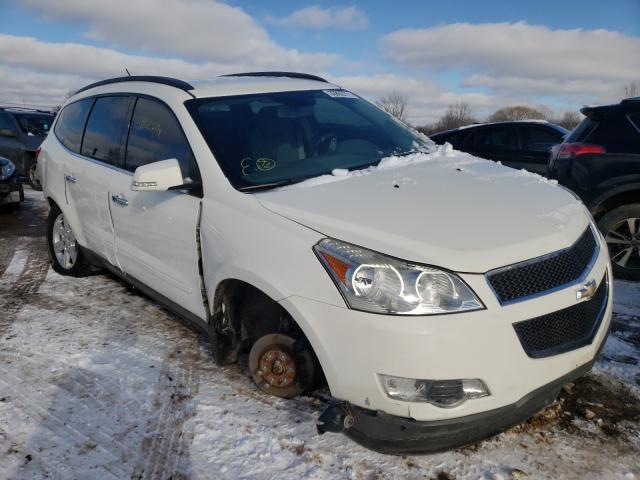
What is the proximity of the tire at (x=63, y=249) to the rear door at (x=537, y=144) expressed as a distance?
6.68 meters

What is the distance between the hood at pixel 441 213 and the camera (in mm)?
2041

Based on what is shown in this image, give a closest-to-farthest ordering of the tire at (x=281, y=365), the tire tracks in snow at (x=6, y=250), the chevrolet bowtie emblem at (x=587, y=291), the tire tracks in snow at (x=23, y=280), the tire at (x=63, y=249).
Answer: the chevrolet bowtie emblem at (x=587, y=291)
the tire at (x=281, y=365)
the tire tracks in snow at (x=23, y=280)
the tire at (x=63, y=249)
the tire tracks in snow at (x=6, y=250)

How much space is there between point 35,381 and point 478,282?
8.49 ft

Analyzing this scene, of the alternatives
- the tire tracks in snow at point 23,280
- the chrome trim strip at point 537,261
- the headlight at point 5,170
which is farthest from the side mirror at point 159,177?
the headlight at point 5,170

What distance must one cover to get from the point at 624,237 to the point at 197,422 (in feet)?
13.8

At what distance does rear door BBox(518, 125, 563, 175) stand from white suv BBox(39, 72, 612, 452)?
5195 millimetres

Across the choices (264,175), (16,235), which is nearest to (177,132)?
(264,175)

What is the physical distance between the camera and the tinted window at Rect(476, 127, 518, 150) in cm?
839

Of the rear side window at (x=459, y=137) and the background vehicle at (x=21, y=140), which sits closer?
the rear side window at (x=459, y=137)

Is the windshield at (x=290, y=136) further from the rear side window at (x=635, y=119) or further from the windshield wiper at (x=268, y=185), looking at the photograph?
the rear side window at (x=635, y=119)

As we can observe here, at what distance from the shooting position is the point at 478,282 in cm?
197

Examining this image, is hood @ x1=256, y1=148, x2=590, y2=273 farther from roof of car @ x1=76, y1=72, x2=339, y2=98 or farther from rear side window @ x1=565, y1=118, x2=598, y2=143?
rear side window @ x1=565, y1=118, x2=598, y2=143

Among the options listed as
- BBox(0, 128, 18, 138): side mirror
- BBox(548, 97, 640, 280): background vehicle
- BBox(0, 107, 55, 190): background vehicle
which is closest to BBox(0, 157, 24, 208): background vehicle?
BBox(0, 107, 55, 190): background vehicle

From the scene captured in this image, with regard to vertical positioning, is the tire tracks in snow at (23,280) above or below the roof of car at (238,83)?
below
